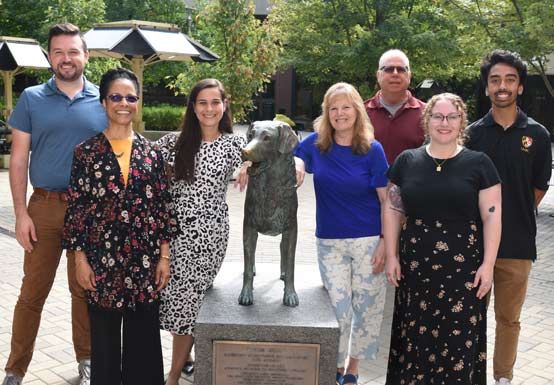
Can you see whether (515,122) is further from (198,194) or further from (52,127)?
(52,127)

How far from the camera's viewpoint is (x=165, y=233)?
3.42 metres

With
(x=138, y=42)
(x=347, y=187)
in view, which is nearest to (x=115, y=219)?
(x=347, y=187)

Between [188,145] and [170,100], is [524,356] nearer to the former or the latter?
[188,145]

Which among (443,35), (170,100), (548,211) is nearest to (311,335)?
(548,211)

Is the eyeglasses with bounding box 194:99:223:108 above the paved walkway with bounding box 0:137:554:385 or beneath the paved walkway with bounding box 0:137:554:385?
above

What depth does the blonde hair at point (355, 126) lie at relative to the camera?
361cm

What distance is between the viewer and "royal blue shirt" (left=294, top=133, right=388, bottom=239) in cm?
367

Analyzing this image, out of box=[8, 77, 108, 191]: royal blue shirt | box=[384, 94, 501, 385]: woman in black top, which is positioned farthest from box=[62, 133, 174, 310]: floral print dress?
box=[384, 94, 501, 385]: woman in black top

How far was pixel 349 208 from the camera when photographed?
372 cm

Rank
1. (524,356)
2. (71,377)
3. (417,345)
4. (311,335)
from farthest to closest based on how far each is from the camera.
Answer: (524,356) < (71,377) < (417,345) < (311,335)

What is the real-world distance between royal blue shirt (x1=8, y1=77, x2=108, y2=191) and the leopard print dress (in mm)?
548

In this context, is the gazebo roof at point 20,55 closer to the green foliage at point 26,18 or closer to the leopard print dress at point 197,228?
the green foliage at point 26,18

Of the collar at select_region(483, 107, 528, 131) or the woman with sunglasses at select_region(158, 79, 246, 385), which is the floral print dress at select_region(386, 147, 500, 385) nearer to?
the collar at select_region(483, 107, 528, 131)

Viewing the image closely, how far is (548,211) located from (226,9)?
8000mm
